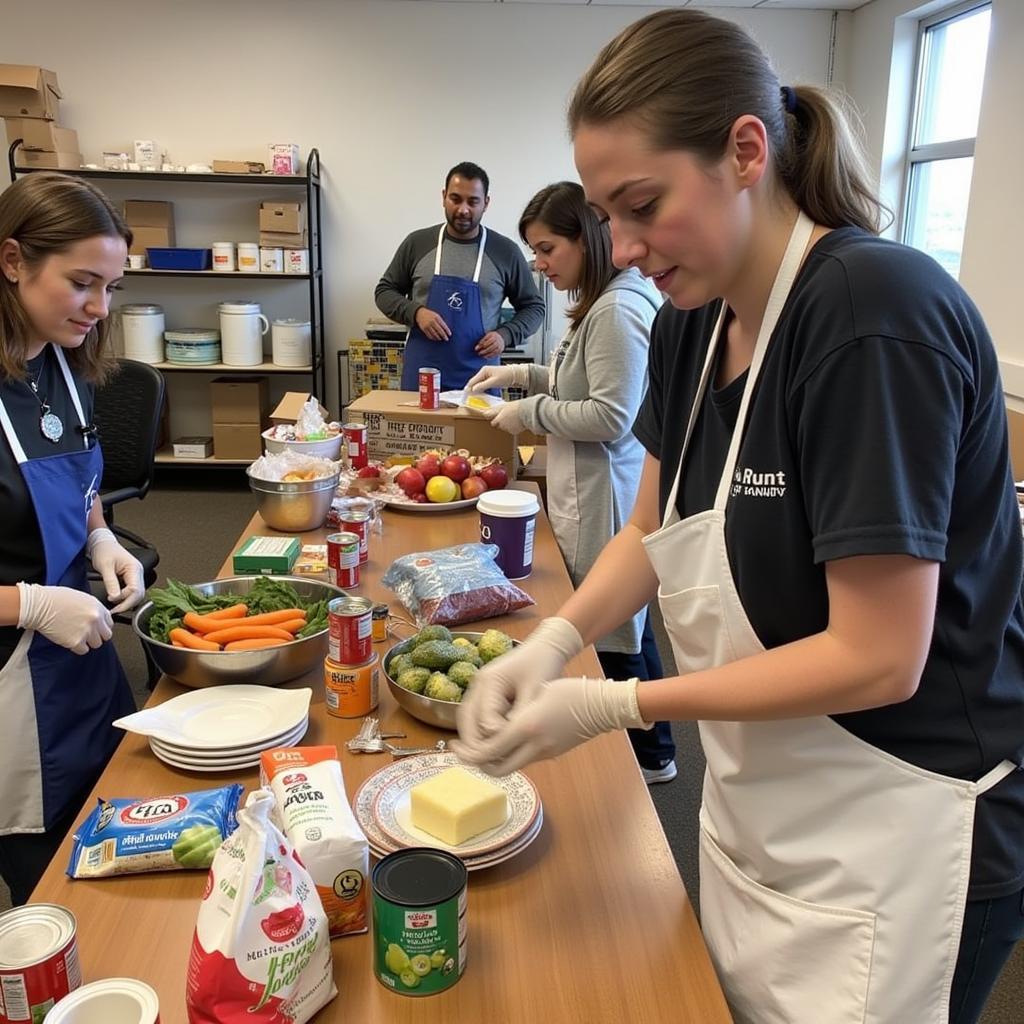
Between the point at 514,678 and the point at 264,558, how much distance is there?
0.89 metres

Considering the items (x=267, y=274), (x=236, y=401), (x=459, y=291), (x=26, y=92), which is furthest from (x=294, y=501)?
(x=26, y=92)

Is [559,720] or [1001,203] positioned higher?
[1001,203]

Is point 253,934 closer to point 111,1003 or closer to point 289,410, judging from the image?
point 111,1003

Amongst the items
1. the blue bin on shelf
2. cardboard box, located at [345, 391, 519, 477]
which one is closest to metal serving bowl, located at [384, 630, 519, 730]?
cardboard box, located at [345, 391, 519, 477]

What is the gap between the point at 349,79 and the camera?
5.14 m

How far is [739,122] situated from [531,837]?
777 millimetres

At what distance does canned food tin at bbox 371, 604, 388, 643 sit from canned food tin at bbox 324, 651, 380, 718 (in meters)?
0.16

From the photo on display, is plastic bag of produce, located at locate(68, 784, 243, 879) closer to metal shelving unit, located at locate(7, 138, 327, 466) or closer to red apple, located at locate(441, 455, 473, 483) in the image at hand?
red apple, located at locate(441, 455, 473, 483)

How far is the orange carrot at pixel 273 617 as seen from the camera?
1438mm

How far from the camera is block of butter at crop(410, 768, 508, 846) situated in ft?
3.35

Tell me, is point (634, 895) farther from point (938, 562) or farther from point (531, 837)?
point (938, 562)

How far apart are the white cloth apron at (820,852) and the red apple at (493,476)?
1.42m

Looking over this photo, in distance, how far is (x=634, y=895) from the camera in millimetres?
999

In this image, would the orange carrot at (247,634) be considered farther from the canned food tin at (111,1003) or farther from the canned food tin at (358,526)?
the canned food tin at (111,1003)
